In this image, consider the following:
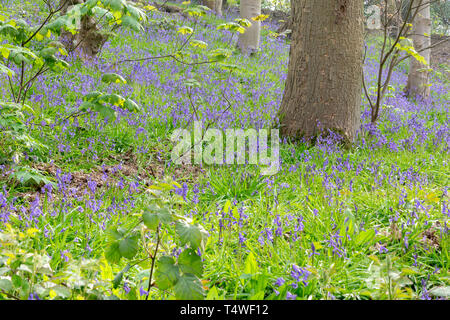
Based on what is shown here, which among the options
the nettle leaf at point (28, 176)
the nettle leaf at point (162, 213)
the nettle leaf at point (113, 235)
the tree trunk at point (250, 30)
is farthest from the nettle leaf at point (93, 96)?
the tree trunk at point (250, 30)

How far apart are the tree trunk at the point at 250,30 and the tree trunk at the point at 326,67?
519 centimetres

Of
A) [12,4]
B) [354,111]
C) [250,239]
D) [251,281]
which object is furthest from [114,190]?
[12,4]

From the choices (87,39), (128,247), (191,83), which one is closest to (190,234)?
(128,247)

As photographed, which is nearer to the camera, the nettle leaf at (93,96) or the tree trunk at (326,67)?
the nettle leaf at (93,96)

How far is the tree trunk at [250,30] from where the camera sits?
32.3 ft

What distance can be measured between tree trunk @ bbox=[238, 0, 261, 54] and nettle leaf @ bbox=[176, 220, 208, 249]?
9026 millimetres

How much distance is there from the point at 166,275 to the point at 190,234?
0.64ft

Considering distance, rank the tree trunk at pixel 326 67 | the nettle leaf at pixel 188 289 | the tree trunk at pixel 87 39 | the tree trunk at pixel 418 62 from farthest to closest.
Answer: the tree trunk at pixel 418 62, the tree trunk at pixel 87 39, the tree trunk at pixel 326 67, the nettle leaf at pixel 188 289

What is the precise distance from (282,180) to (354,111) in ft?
5.10

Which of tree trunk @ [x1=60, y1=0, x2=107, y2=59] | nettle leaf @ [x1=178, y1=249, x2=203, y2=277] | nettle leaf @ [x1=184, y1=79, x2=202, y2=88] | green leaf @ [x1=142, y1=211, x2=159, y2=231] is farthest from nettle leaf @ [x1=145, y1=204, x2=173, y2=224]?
tree trunk @ [x1=60, y1=0, x2=107, y2=59]

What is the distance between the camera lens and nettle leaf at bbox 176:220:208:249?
163 cm

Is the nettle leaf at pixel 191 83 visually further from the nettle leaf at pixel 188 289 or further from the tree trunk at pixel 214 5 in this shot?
the tree trunk at pixel 214 5

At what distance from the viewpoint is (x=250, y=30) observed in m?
10.3

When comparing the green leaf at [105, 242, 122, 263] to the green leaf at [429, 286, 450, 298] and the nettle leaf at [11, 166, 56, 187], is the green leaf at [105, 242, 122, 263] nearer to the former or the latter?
the green leaf at [429, 286, 450, 298]
